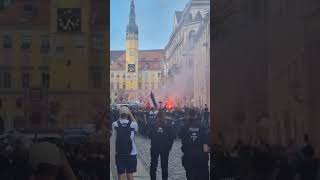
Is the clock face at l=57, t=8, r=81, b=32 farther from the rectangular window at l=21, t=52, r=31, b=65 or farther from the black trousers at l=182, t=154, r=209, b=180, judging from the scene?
the black trousers at l=182, t=154, r=209, b=180

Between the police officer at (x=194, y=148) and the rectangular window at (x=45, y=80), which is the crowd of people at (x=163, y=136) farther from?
the rectangular window at (x=45, y=80)

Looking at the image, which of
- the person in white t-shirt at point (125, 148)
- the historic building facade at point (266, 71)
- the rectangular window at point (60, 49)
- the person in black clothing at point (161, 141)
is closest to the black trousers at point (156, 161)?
the person in black clothing at point (161, 141)

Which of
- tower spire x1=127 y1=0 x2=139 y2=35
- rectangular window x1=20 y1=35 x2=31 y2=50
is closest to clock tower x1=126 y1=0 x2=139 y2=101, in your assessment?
tower spire x1=127 y1=0 x2=139 y2=35

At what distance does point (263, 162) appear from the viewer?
15.5ft

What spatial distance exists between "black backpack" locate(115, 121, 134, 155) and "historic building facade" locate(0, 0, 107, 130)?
0.29 m

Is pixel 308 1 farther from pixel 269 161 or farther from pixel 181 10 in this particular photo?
pixel 269 161

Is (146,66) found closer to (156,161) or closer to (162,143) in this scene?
(162,143)

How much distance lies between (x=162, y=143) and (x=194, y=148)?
27cm

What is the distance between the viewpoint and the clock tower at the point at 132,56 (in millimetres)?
4641

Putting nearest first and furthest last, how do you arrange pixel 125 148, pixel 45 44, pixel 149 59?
pixel 45 44 < pixel 125 148 < pixel 149 59

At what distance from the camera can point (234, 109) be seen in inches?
186

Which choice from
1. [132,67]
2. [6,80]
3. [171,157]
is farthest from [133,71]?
[6,80]

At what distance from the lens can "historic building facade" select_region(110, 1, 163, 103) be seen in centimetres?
454

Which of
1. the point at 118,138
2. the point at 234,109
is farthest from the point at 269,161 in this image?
the point at 118,138
